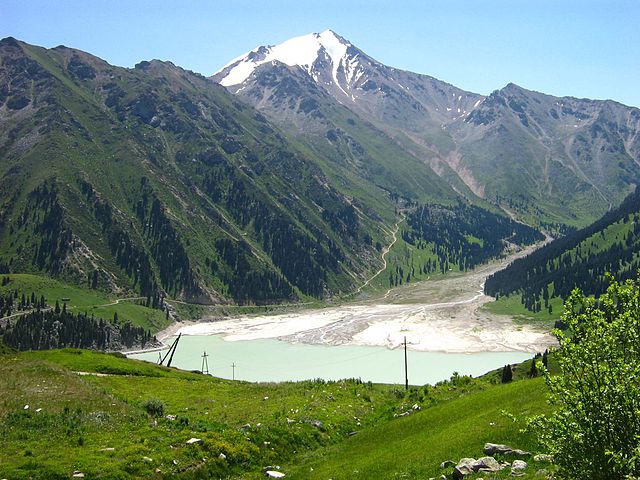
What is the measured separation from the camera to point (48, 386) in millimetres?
39625

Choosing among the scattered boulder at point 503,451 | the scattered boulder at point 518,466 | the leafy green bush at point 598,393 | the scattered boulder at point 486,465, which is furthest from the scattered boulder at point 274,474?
the leafy green bush at point 598,393

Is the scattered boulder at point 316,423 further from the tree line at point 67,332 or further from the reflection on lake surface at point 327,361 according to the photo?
the tree line at point 67,332

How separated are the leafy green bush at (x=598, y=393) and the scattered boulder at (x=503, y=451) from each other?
9.32m

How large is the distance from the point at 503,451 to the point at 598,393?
12151 mm

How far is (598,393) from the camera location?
17.0 meters

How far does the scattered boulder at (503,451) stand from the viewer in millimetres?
26984

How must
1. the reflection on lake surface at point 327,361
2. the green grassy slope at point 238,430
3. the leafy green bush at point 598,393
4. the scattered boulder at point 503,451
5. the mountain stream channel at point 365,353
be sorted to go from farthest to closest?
the mountain stream channel at point 365,353, the reflection on lake surface at point 327,361, the green grassy slope at point 238,430, the scattered boulder at point 503,451, the leafy green bush at point 598,393

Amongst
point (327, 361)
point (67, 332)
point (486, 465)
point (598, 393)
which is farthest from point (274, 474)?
point (67, 332)

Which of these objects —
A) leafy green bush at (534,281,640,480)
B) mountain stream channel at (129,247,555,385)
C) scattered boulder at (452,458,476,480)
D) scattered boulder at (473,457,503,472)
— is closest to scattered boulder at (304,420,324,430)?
scattered boulder at (452,458,476,480)

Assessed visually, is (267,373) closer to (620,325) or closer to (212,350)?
(212,350)

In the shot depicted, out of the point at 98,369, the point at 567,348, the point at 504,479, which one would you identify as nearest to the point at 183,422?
the point at 504,479

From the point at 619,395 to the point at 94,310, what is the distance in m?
208

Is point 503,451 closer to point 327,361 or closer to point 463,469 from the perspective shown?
point 463,469

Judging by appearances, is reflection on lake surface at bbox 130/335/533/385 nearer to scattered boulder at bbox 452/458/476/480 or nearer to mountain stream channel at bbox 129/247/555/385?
mountain stream channel at bbox 129/247/555/385
